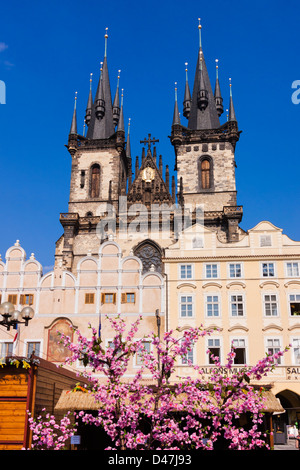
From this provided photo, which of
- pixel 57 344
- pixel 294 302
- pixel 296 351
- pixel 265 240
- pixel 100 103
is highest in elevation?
pixel 100 103

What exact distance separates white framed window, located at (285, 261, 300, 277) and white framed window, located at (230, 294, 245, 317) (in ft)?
9.71

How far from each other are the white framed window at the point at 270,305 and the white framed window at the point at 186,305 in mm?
4012

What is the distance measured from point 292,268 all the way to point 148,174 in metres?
26.8

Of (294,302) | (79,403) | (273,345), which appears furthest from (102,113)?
(79,403)

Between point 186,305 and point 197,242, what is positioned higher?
point 197,242

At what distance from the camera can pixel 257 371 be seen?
1227cm

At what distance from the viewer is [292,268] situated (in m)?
30.2

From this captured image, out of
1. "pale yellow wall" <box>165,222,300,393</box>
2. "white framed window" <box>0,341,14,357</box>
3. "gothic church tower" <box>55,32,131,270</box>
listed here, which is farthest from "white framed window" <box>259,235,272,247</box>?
"gothic church tower" <box>55,32,131,270</box>

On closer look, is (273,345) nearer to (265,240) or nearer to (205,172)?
(265,240)

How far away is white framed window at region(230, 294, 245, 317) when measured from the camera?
96.5 feet

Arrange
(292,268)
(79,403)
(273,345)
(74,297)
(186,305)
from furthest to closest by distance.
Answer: (292,268)
(186,305)
(74,297)
(273,345)
(79,403)

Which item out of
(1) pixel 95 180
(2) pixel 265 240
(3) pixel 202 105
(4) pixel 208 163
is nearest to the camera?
(2) pixel 265 240

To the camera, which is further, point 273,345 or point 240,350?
point 240,350
